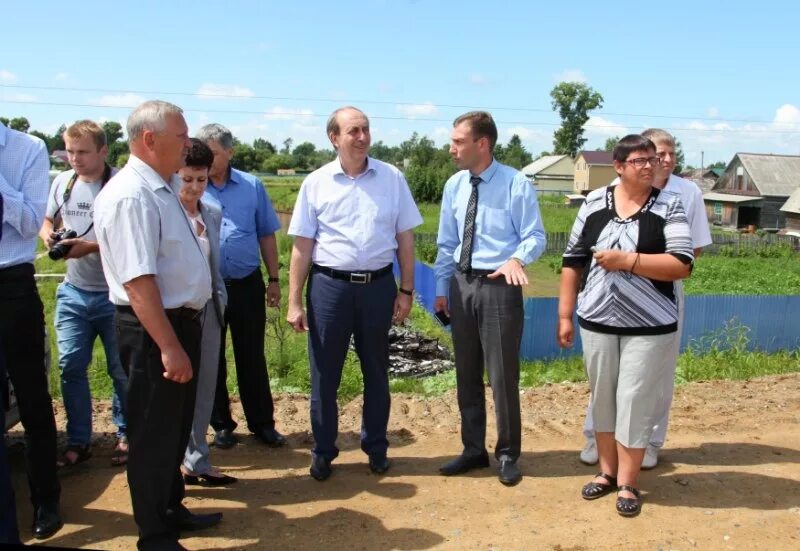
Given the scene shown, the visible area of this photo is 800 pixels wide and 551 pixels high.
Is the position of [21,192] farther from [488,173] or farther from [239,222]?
[488,173]

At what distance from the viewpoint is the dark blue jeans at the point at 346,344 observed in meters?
3.86

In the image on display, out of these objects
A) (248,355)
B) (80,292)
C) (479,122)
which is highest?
(479,122)

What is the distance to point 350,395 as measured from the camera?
18.9 ft

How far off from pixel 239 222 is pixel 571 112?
7078 cm

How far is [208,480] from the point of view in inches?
153

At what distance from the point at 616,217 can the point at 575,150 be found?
72509 mm

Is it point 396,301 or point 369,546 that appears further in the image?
point 396,301

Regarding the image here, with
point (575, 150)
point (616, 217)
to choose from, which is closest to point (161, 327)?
point (616, 217)

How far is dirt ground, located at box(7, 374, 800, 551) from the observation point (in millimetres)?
3285

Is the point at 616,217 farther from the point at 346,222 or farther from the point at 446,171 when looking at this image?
the point at 446,171

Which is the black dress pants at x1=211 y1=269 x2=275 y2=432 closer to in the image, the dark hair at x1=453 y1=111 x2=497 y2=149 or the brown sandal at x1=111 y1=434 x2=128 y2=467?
the brown sandal at x1=111 y1=434 x2=128 y2=467

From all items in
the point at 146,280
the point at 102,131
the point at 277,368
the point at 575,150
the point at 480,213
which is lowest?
the point at 277,368

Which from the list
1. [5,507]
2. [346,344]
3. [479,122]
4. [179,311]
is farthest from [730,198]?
[5,507]

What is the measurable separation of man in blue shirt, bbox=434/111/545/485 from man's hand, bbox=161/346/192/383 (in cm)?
167
